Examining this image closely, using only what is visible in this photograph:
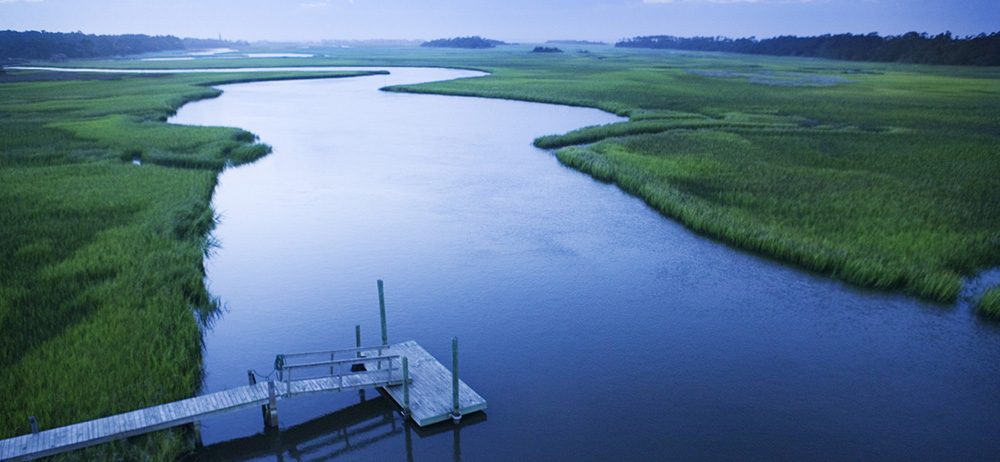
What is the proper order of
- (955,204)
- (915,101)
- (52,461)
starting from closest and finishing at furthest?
1. (52,461)
2. (955,204)
3. (915,101)

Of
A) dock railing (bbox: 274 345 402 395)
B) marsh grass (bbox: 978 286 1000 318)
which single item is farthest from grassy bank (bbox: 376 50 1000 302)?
dock railing (bbox: 274 345 402 395)

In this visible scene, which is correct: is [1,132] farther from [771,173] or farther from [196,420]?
[771,173]

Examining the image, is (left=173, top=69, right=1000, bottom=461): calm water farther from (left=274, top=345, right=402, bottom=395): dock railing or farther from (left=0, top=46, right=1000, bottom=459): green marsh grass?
(left=0, top=46, right=1000, bottom=459): green marsh grass

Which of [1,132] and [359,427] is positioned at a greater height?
[1,132]

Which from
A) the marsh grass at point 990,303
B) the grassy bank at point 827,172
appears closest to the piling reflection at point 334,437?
the marsh grass at point 990,303

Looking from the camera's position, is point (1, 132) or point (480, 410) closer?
point (480, 410)

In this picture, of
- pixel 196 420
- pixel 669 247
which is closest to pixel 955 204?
pixel 669 247

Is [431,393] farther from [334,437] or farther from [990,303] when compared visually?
[990,303]
